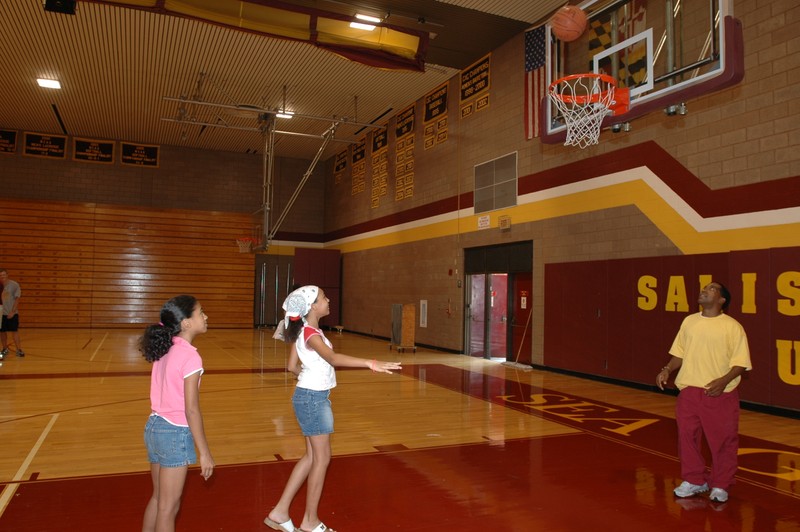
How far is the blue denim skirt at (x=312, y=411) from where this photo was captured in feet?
10.6

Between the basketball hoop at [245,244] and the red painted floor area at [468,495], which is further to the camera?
the basketball hoop at [245,244]

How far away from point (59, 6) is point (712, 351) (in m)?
11.9

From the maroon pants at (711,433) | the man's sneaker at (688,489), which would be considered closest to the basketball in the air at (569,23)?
the maroon pants at (711,433)

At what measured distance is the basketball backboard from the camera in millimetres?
6969

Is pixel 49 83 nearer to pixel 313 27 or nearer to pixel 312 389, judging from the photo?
pixel 313 27

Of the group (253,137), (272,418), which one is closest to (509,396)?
(272,418)

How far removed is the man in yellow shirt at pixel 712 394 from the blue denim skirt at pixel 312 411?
2.35m

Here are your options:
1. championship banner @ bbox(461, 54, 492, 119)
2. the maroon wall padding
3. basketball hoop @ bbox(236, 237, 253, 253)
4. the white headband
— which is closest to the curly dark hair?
the white headband

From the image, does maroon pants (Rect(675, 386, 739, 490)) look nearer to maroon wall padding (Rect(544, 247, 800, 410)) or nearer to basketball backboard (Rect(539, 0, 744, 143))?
maroon wall padding (Rect(544, 247, 800, 410))

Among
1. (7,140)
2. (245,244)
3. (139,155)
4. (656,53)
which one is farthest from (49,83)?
(656,53)

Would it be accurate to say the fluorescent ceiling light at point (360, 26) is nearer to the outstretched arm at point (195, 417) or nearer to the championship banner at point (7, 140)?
the outstretched arm at point (195, 417)

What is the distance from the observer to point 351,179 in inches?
808

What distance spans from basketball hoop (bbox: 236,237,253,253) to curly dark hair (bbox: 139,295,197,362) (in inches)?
711

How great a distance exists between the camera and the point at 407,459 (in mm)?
4969
